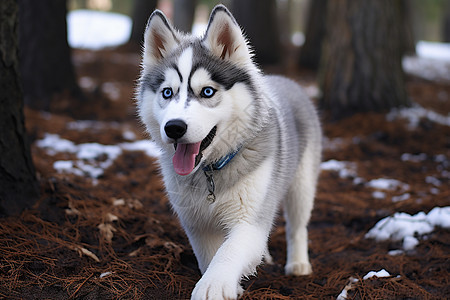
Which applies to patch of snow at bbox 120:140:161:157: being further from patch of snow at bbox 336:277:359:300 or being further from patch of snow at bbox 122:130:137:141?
patch of snow at bbox 336:277:359:300

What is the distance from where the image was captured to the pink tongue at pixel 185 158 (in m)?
2.54

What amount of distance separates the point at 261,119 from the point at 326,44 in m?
5.58

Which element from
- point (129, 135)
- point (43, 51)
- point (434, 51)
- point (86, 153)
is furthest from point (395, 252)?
point (434, 51)

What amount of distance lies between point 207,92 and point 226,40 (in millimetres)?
418

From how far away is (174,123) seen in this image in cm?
237

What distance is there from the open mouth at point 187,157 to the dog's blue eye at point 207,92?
0.89ft

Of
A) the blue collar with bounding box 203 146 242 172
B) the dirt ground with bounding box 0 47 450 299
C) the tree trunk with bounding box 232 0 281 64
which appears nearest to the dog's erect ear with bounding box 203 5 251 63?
the blue collar with bounding box 203 146 242 172

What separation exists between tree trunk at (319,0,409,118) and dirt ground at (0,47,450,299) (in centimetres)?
118

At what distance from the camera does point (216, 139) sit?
8.73 ft

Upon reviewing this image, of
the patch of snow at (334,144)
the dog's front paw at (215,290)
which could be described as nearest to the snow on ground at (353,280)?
the dog's front paw at (215,290)

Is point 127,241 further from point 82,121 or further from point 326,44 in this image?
point 326,44

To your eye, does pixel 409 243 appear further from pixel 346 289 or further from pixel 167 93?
pixel 167 93

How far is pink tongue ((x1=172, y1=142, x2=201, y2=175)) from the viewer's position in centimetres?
254

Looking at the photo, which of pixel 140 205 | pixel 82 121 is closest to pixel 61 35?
pixel 82 121
